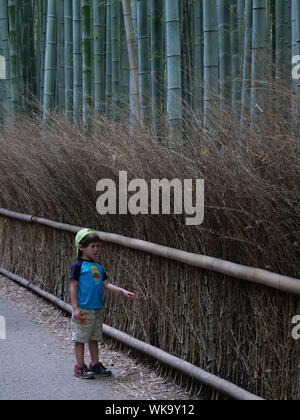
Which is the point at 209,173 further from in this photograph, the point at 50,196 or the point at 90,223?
the point at 50,196

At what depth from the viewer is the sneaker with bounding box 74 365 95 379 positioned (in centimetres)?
444

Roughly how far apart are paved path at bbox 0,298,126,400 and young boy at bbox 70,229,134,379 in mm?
96

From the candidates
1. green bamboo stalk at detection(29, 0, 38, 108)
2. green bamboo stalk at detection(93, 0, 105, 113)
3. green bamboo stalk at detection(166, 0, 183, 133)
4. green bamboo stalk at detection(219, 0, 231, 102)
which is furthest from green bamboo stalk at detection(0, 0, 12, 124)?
green bamboo stalk at detection(166, 0, 183, 133)

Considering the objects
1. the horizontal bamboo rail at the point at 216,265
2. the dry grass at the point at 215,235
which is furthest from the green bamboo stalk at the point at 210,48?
the horizontal bamboo rail at the point at 216,265

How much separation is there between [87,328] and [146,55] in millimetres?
4392

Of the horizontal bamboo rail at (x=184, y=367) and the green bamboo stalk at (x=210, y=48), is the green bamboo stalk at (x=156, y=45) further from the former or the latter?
the horizontal bamboo rail at (x=184, y=367)

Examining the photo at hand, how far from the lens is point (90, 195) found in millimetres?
5824

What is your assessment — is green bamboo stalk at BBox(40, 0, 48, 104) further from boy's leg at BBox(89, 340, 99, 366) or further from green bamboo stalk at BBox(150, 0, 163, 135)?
boy's leg at BBox(89, 340, 99, 366)

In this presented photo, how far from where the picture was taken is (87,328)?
452cm

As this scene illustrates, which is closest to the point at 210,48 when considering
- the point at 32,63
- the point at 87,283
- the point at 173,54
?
the point at 173,54

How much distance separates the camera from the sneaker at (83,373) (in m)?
4.44

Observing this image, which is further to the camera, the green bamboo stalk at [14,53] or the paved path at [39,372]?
the green bamboo stalk at [14,53]

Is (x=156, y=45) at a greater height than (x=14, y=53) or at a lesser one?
lesser

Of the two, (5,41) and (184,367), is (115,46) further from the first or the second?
(184,367)
